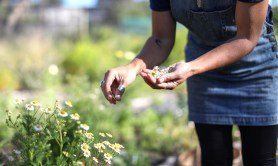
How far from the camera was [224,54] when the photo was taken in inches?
83.1

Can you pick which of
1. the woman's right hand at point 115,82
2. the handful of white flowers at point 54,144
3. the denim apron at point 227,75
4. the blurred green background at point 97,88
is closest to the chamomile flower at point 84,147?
the handful of white flowers at point 54,144

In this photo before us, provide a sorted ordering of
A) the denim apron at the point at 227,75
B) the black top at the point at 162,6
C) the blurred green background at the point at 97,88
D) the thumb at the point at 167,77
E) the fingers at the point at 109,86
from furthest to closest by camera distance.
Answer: the blurred green background at the point at 97,88
the black top at the point at 162,6
the denim apron at the point at 227,75
the fingers at the point at 109,86
the thumb at the point at 167,77

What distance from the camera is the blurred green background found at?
480 cm

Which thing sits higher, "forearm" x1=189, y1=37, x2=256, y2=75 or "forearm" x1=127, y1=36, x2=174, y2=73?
"forearm" x1=189, y1=37, x2=256, y2=75

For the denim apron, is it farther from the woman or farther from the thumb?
the thumb

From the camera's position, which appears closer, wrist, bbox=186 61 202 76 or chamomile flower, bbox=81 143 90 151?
wrist, bbox=186 61 202 76

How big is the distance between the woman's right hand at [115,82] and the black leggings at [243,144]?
2.03ft

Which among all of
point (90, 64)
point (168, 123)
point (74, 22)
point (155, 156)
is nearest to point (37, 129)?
point (155, 156)

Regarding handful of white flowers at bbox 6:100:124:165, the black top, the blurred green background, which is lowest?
the blurred green background

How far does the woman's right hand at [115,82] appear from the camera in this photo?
6.88 feet

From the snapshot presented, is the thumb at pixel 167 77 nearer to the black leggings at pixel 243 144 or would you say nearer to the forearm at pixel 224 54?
the forearm at pixel 224 54

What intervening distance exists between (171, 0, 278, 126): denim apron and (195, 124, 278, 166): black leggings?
4 cm

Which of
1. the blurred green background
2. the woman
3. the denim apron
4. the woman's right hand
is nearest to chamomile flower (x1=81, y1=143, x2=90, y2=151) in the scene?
the woman's right hand

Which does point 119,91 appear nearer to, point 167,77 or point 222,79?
point 167,77
